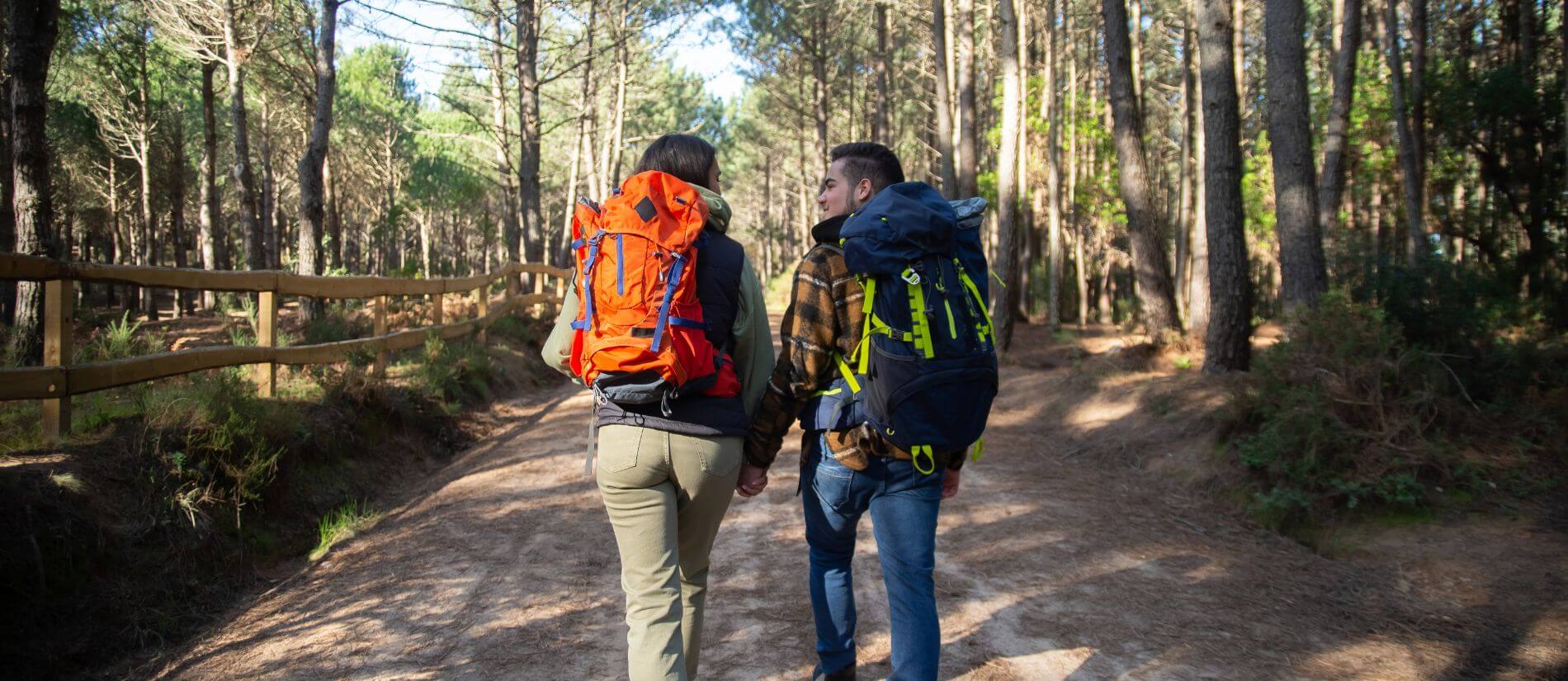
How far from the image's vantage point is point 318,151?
10.5m

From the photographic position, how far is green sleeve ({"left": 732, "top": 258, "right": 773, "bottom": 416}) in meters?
2.77

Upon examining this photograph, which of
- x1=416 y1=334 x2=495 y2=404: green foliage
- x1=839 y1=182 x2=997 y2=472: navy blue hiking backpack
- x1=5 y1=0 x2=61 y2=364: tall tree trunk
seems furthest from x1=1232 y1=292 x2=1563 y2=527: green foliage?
x1=5 y1=0 x2=61 y2=364: tall tree trunk

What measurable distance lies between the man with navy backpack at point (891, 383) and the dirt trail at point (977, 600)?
95 cm

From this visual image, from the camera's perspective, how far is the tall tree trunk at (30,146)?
6078 millimetres

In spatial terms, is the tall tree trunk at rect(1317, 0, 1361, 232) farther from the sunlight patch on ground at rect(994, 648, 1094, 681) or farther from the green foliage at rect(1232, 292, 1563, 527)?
the sunlight patch on ground at rect(994, 648, 1094, 681)

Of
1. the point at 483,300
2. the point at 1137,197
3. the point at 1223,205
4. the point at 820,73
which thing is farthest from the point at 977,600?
the point at 820,73

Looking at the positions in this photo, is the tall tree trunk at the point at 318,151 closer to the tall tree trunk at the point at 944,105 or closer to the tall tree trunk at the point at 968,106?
the tall tree trunk at the point at 944,105

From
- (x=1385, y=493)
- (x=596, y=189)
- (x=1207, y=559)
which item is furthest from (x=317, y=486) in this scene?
(x=596, y=189)

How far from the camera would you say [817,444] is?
2.91 m

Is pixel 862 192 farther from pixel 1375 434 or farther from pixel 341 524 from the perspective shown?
pixel 1375 434

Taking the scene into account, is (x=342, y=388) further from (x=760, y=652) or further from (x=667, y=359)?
(x=667, y=359)

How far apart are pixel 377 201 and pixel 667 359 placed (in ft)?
152

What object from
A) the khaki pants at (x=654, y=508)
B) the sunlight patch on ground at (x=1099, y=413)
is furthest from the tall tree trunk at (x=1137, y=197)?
the khaki pants at (x=654, y=508)

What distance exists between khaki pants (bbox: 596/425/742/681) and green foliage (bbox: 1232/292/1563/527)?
14.3 ft
